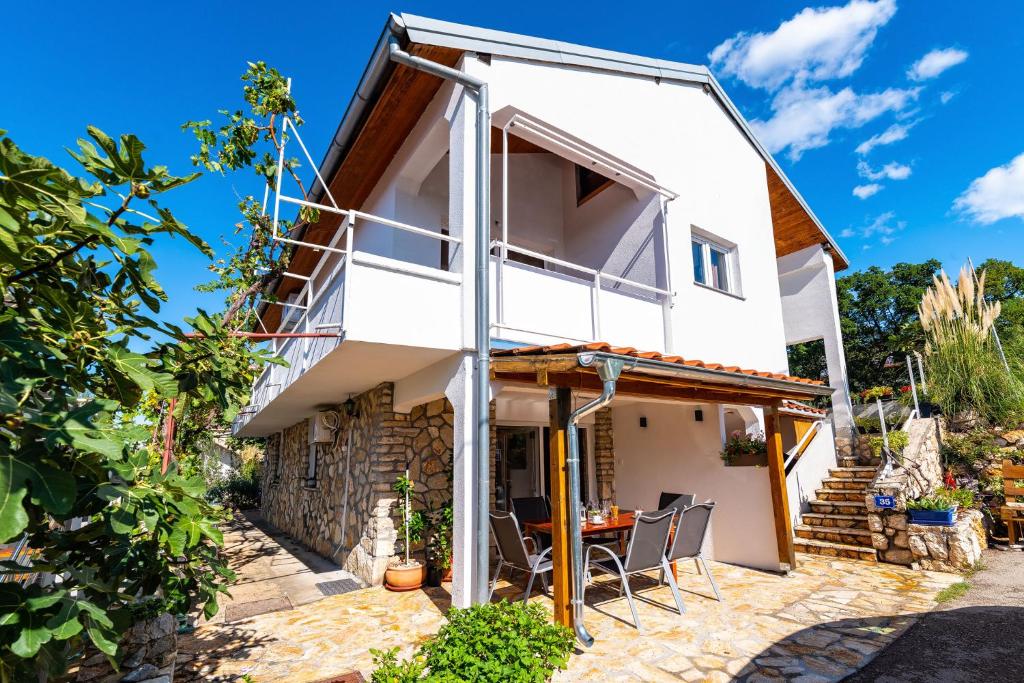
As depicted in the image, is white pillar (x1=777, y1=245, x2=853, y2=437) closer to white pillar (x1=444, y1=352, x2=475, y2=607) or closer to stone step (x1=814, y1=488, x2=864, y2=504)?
stone step (x1=814, y1=488, x2=864, y2=504)

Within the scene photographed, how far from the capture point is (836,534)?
909cm

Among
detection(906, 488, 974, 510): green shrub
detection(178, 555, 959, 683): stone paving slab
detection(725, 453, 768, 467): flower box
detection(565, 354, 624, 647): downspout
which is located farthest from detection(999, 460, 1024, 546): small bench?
detection(565, 354, 624, 647): downspout

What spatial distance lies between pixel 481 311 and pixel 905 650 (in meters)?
5.38

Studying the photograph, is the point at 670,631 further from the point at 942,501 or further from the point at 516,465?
the point at 942,501

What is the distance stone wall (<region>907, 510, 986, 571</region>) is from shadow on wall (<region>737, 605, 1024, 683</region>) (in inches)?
73.9

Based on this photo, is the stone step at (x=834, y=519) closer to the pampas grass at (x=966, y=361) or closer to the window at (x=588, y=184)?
the pampas grass at (x=966, y=361)

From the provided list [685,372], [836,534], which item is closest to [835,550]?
[836,534]

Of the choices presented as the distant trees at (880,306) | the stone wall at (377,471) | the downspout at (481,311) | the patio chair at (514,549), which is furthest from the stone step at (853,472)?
the distant trees at (880,306)

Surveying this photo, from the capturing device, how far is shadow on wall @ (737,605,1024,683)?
4336 mm

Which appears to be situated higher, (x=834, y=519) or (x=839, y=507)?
(x=839, y=507)

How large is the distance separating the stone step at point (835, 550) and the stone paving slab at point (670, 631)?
0.78 metres

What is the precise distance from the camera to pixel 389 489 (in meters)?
7.62

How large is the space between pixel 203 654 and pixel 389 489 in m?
2.94

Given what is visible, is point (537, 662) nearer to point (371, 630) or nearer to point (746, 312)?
point (371, 630)
